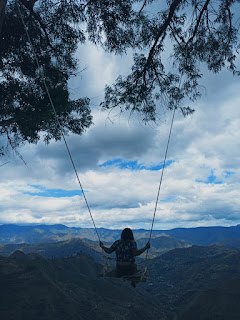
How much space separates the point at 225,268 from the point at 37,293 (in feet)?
252

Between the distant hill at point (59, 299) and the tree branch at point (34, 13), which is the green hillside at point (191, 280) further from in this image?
the tree branch at point (34, 13)

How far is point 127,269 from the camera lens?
788cm

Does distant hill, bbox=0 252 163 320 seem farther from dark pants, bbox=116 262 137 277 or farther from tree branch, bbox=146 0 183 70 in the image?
tree branch, bbox=146 0 183 70

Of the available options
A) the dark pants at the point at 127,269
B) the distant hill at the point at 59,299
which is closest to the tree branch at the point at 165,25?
the dark pants at the point at 127,269

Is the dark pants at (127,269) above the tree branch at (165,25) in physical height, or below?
below

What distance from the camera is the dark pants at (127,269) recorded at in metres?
Answer: 7.88

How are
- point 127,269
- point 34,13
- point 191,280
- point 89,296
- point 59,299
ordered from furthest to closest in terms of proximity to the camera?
point 191,280 → point 89,296 → point 59,299 → point 127,269 → point 34,13

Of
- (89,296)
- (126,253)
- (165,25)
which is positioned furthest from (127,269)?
(89,296)

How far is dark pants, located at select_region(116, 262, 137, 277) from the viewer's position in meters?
7.88

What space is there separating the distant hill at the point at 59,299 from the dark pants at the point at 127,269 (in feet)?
127

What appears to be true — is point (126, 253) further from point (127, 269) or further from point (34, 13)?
point (34, 13)

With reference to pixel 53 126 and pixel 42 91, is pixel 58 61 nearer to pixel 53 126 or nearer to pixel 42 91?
pixel 42 91

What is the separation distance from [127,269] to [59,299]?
158 feet

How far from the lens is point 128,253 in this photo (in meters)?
7.82
